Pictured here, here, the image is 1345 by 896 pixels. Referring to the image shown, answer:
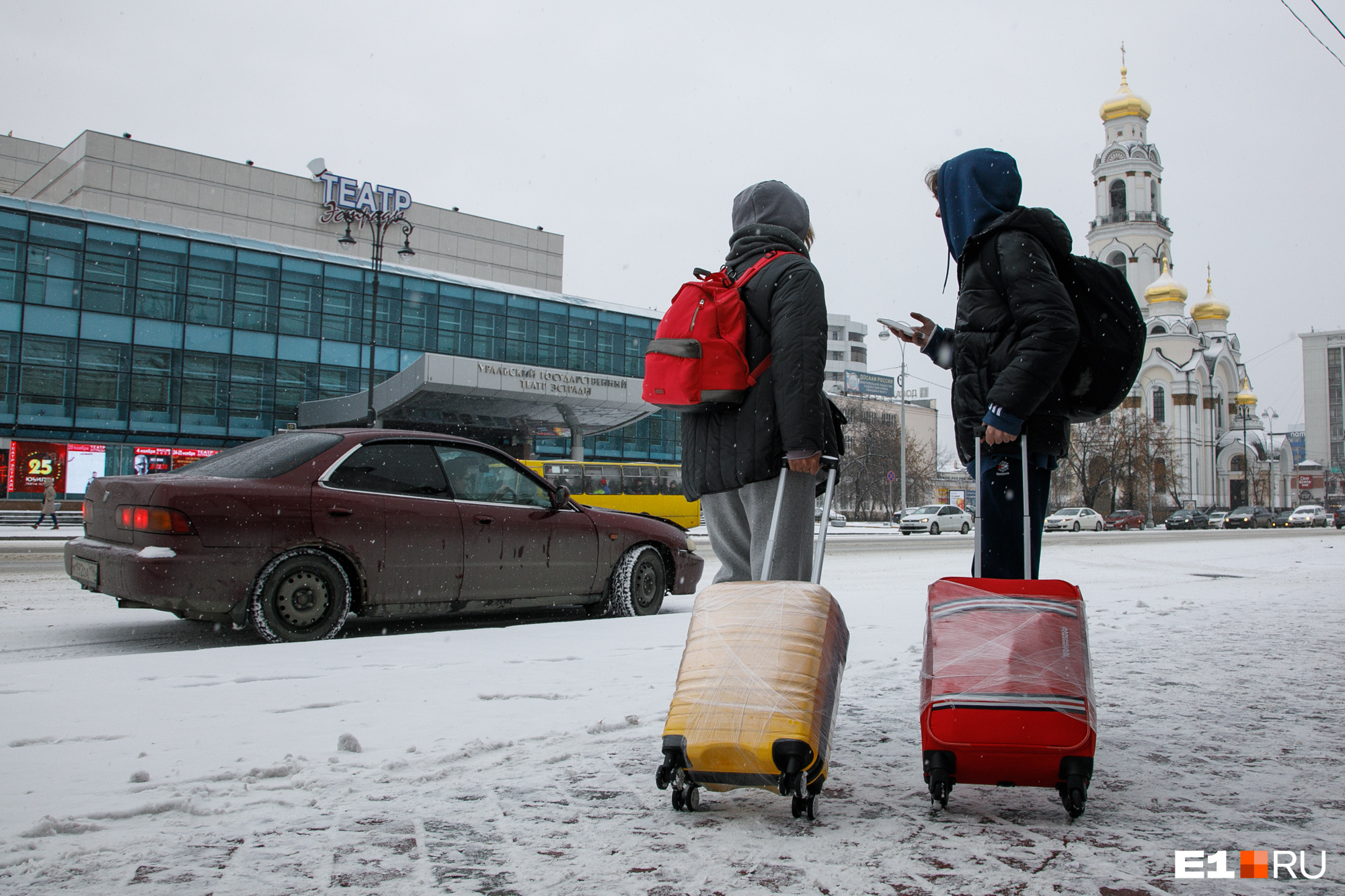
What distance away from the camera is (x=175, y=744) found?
278 centimetres

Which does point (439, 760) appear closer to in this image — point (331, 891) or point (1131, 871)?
point (331, 891)

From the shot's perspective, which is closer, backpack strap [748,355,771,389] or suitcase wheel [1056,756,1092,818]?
suitcase wheel [1056,756,1092,818]

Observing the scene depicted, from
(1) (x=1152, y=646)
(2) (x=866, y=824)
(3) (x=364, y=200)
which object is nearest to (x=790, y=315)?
(2) (x=866, y=824)

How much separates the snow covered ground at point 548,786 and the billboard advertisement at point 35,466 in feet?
114

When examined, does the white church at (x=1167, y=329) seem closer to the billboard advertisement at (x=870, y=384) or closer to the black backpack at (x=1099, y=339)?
the billboard advertisement at (x=870, y=384)

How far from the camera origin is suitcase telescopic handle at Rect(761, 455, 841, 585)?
2682 millimetres

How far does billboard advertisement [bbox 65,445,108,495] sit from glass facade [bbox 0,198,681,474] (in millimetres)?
513

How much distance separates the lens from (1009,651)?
7.20ft

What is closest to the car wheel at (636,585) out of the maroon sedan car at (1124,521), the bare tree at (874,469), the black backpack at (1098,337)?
the black backpack at (1098,337)

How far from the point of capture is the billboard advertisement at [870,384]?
324 ft

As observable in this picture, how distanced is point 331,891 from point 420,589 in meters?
3.99

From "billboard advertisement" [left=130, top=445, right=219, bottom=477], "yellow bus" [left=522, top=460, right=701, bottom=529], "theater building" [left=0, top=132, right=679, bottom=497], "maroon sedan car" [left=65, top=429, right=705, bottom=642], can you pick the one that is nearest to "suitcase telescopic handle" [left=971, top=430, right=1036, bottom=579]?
"maroon sedan car" [left=65, top=429, right=705, bottom=642]

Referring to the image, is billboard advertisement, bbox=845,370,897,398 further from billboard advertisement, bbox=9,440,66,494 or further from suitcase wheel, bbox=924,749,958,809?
suitcase wheel, bbox=924,749,958,809

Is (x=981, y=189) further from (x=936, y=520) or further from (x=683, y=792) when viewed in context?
(x=936, y=520)
